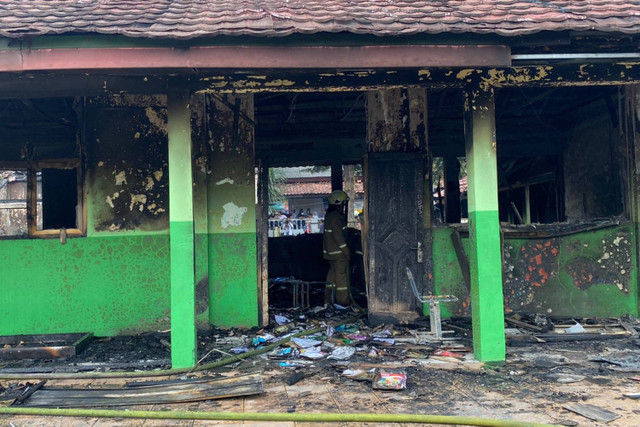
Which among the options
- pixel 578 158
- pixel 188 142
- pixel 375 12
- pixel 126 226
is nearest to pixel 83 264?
pixel 126 226

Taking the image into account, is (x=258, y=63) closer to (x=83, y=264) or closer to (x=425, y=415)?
(x=425, y=415)

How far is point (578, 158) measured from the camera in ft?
30.5

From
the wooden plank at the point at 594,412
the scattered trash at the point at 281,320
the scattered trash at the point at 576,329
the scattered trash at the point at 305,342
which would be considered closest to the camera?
the wooden plank at the point at 594,412

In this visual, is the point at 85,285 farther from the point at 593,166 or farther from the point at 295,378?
the point at 593,166

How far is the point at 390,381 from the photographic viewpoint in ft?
15.6

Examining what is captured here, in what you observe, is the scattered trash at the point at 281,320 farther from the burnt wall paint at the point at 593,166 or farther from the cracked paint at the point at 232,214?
the burnt wall paint at the point at 593,166

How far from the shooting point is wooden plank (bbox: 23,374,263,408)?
4414 millimetres

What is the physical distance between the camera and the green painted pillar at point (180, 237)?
525 cm

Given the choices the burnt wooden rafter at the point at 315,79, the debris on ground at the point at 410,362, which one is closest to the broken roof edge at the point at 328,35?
the burnt wooden rafter at the point at 315,79

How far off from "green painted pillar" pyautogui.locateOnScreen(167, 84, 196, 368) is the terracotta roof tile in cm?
85

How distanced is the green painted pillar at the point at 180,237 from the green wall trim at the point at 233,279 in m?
1.89

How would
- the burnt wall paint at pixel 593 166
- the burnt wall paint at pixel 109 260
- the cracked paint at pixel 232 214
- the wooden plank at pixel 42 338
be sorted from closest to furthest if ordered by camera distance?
the wooden plank at pixel 42 338 → the burnt wall paint at pixel 109 260 → the cracked paint at pixel 232 214 → the burnt wall paint at pixel 593 166

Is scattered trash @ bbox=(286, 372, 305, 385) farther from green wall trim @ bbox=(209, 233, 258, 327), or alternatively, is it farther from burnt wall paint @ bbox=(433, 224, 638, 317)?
burnt wall paint @ bbox=(433, 224, 638, 317)

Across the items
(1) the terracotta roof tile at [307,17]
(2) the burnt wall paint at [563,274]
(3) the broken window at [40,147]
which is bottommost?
(2) the burnt wall paint at [563,274]
